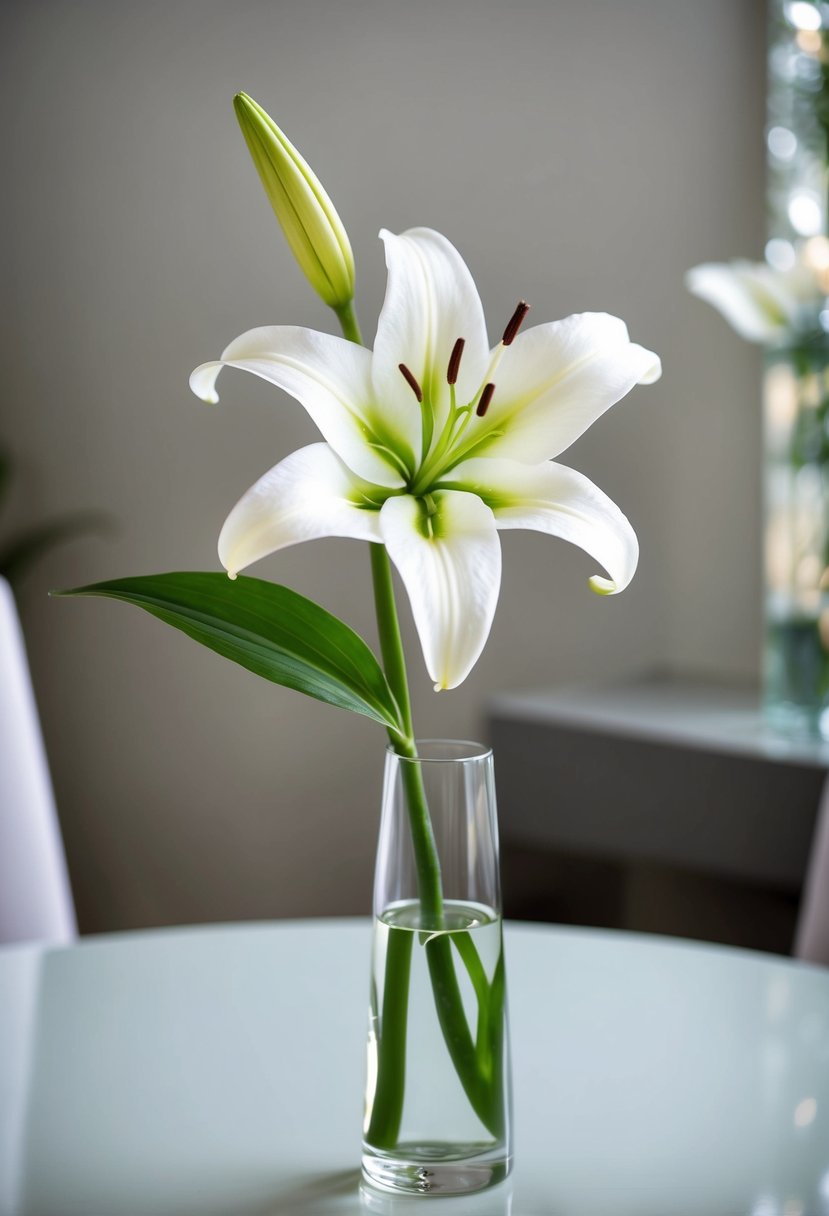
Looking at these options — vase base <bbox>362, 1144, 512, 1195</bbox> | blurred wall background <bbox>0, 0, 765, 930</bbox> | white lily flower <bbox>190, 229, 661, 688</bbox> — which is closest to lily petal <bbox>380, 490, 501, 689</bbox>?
white lily flower <bbox>190, 229, 661, 688</bbox>

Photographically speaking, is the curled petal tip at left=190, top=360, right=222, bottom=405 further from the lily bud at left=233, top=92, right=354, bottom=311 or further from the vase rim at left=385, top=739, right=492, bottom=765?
the vase rim at left=385, top=739, right=492, bottom=765

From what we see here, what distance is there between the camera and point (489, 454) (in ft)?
2.03

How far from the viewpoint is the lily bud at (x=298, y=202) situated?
606 mm

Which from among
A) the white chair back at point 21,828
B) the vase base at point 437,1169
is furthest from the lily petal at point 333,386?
the white chair back at point 21,828

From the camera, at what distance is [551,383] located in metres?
0.62

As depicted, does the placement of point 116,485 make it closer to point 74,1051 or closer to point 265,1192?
point 74,1051

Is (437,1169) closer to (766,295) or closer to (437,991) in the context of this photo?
(437,991)

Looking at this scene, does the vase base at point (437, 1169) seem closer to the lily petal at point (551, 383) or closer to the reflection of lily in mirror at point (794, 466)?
the lily petal at point (551, 383)

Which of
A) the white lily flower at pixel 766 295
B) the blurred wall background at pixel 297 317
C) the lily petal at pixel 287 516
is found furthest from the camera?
the blurred wall background at pixel 297 317

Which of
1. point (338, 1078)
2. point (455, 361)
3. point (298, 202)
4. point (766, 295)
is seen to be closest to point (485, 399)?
point (455, 361)

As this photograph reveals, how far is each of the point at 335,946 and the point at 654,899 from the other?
58.7 inches

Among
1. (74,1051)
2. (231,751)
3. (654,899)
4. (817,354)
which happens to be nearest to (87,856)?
(231,751)

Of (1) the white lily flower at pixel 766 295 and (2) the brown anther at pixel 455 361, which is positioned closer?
(2) the brown anther at pixel 455 361

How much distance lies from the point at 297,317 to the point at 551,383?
162 cm
